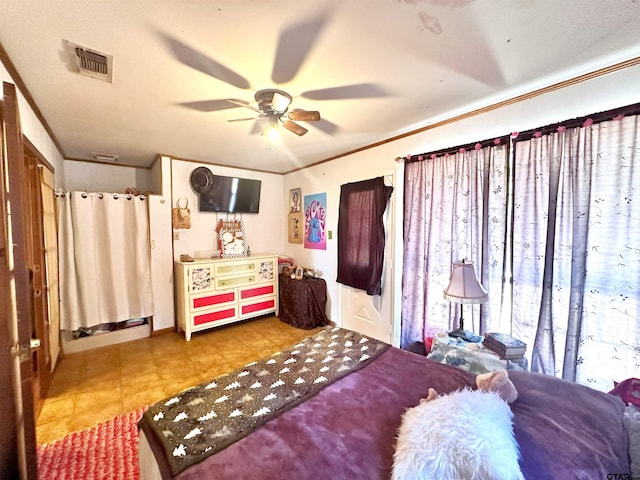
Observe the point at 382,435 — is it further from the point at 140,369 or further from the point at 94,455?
the point at 140,369

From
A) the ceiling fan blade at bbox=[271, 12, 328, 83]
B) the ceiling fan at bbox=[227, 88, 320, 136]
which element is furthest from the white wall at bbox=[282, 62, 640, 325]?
the ceiling fan blade at bbox=[271, 12, 328, 83]

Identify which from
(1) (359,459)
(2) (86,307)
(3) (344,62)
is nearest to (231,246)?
(2) (86,307)

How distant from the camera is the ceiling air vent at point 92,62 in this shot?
1410 millimetres

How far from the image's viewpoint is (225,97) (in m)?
1.92

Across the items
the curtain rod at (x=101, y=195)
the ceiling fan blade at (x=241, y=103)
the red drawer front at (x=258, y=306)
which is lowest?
the red drawer front at (x=258, y=306)

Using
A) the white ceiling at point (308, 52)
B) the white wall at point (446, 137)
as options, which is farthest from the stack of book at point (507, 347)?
the white ceiling at point (308, 52)

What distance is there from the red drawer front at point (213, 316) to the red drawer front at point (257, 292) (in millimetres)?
251

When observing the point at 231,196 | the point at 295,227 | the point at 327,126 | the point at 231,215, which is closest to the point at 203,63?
the point at 327,126

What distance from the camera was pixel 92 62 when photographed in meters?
1.50

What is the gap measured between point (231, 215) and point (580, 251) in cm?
399

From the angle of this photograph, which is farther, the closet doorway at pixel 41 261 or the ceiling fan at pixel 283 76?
the closet doorway at pixel 41 261

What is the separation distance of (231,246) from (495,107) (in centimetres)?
357

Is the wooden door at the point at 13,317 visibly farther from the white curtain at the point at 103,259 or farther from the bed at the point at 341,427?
the white curtain at the point at 103,259

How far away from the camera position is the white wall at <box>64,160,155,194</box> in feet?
11.6
